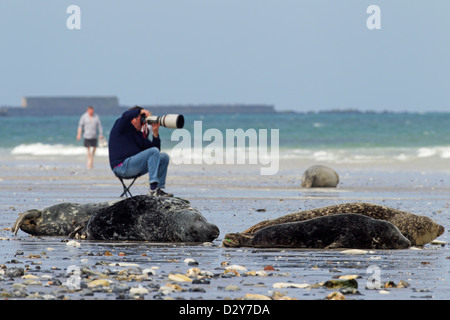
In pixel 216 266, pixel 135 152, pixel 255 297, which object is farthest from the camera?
pixel 135 152

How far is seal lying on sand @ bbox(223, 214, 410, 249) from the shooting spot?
871 cm

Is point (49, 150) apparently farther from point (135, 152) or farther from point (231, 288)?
point (231, 288)

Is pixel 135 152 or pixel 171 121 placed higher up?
pixel 171 121

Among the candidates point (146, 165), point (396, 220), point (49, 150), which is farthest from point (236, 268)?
point (49, 150)

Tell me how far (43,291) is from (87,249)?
2513 mm

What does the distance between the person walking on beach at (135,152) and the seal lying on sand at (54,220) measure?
1.69 meters

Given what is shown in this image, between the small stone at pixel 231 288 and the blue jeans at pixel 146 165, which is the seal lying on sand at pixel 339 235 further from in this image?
the blue jeans at pixel 146 165

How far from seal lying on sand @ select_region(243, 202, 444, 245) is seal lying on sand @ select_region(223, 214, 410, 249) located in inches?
15.3

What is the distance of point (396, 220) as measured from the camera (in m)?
9.34

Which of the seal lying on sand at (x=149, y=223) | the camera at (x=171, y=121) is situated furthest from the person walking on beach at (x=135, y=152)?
the seal lying on sand at (x=149, y=223)

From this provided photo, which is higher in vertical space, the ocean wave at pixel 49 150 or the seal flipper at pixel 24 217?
the seal flipper at pixel 24 217

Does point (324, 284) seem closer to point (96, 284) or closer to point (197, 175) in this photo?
point (96, 284)

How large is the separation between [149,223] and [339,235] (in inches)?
80.5

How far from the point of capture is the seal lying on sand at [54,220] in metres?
10.0
